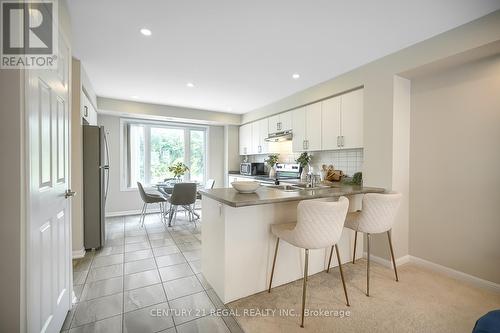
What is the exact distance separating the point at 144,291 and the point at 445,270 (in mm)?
3176

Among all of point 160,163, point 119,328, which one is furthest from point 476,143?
point 160,163

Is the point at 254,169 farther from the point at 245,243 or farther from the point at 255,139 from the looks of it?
the point at 245,243

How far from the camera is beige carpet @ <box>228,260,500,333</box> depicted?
65.5 inches

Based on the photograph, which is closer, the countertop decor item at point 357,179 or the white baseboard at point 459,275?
the white baseboard at point 459,275

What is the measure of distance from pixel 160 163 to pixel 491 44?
18.8 ft

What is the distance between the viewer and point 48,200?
1.33 m

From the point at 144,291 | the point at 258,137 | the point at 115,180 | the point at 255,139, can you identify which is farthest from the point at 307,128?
the point at 115,180

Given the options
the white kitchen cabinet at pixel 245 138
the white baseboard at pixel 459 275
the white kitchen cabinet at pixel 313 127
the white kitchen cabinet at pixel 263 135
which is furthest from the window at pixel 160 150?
the white baseboard at pixel 459 275

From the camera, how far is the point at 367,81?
282 cm

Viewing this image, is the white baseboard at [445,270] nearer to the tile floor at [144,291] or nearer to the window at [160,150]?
the tile floor at [144,291]

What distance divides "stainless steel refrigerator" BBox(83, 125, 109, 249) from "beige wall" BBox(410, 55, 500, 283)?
4.03m

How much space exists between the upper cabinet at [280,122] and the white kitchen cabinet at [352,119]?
1.26 m

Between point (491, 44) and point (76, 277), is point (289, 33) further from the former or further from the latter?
point (76, 277)

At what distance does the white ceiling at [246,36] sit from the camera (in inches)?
71.4
